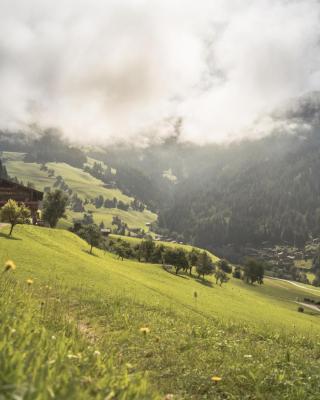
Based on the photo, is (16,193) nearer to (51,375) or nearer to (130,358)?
(130,358)

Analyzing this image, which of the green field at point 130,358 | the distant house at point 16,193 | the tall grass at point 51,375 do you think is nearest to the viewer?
the tall grass at point 51,375

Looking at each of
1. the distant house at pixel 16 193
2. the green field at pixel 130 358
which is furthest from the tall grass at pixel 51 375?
the distant house at pixel 16 193

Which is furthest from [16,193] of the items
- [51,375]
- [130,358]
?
[51,375]

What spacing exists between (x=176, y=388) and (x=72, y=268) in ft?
147

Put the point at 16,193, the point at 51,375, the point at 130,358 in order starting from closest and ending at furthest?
1. the point at 51,375
2. the point at 130,358
3. the point at 16,193

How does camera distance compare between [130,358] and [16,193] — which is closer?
[130,358]

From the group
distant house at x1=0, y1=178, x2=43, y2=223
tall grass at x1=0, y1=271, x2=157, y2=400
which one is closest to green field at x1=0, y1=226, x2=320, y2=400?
tall grass at x1=0, y1=271, x2=157, y2=400

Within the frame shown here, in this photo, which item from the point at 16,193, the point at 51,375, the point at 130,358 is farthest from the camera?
the point at 16,193

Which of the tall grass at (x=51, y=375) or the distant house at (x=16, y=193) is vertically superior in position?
the distant house at (x=16, y=193)

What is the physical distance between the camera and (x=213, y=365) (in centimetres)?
1203

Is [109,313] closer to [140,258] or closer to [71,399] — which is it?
[71,399]

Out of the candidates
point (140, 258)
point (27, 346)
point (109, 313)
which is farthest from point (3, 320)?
point (140, 258)

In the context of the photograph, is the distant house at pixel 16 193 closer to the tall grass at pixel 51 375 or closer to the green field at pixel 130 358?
the green field at pixel 130 358

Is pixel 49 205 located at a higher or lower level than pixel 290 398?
higher
